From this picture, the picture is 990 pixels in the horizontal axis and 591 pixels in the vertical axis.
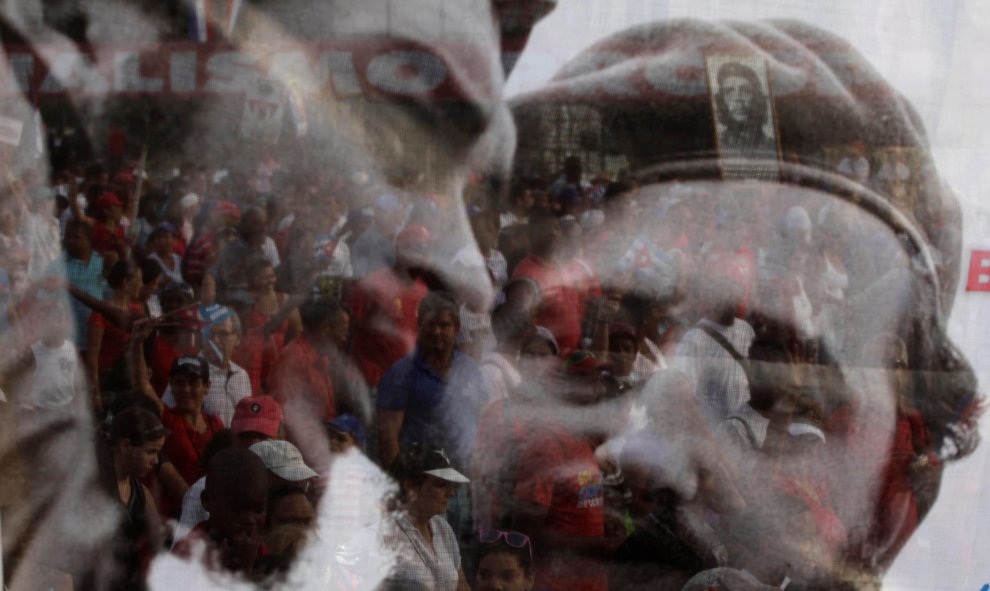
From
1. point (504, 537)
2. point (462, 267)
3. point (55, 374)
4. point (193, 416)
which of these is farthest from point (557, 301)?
point (55, 374)

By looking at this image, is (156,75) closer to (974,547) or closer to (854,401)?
(854,401)

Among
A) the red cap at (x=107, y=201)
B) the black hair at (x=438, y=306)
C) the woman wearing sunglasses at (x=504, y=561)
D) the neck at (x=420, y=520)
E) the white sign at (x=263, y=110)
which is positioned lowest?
the woman wearing sunglasses at (x=504, y=561)

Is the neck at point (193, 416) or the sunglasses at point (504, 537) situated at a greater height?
the neck at point (193, 416)

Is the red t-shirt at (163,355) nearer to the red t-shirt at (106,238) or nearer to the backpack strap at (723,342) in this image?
the red t-shirt at (106,238)

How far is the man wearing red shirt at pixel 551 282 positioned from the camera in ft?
5.82

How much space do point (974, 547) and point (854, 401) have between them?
410mm

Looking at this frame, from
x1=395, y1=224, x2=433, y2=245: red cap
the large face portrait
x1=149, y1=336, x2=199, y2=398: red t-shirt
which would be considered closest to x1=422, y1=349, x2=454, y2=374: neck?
x1=395, y1=224, x2=433, y2=245: red cap

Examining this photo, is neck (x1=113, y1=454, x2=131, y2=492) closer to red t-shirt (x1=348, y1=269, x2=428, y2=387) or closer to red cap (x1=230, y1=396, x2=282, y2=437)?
red cap (x1=230, y1=396, x2=282, y2=437)

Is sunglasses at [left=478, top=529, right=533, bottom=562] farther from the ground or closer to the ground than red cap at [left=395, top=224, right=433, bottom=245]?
closer to the ground

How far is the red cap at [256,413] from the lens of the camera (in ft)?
5.86

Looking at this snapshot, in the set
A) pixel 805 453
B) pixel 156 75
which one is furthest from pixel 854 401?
pixel 156 75

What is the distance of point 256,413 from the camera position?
1.79 m

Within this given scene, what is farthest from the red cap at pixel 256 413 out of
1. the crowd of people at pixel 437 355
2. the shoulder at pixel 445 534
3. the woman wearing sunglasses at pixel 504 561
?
the woman wearing sunglasses at pixel 504 561

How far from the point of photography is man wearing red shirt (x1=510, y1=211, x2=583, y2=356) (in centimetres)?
178
